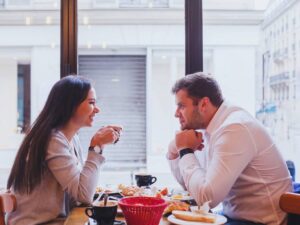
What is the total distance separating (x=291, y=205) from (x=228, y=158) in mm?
311

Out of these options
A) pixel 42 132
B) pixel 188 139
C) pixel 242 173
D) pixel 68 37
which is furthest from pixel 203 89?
pixel 68 37

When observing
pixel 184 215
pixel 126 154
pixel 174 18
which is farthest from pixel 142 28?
pixel 184 215

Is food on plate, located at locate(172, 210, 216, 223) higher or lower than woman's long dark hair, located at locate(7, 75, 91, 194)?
lower

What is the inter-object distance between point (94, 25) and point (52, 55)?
36cm

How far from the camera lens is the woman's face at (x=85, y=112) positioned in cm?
188

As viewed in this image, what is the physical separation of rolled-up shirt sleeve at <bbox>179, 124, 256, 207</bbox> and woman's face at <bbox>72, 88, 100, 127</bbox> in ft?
1.91

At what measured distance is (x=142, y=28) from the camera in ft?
8.77

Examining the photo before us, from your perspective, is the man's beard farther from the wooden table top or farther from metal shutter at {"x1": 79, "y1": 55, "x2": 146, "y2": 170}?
metal shutter at {"x1": 79, "y1": 55, "x2": 146, "y2": 170}

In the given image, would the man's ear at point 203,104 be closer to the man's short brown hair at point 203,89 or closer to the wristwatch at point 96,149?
the man's short brown hair at point 203,89

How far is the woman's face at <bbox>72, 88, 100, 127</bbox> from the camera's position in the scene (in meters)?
1.88

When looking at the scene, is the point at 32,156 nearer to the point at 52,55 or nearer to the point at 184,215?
the point at 184,215

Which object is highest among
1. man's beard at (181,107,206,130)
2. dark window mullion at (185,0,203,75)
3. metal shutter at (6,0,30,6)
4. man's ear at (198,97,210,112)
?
metal shutter at (6,0,30,6)

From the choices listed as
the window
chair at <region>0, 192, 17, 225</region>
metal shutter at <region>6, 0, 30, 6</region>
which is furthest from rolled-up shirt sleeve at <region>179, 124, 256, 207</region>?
metal shutter at <region>6, 0, 30, 6</region>

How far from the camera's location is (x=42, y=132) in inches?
67.4
